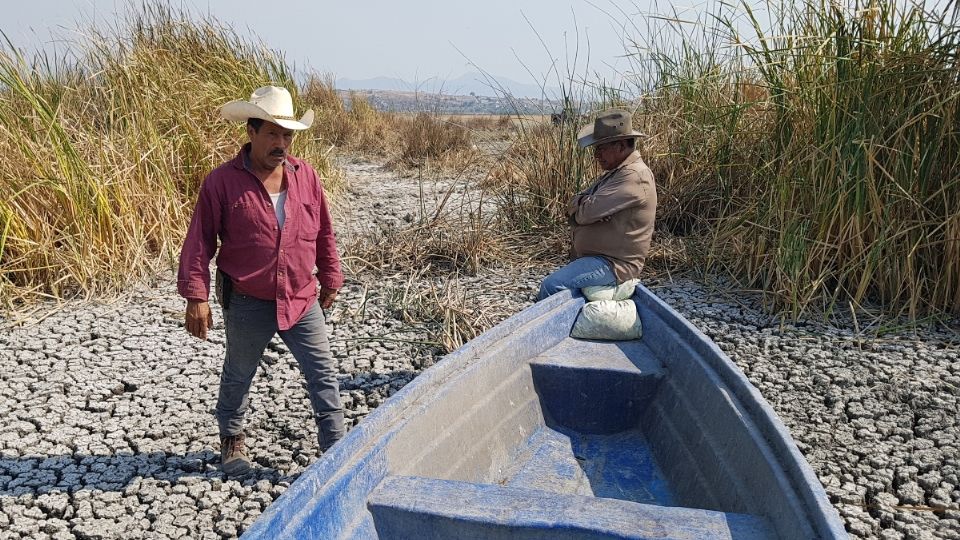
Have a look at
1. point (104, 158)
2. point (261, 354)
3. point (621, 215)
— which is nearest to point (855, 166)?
point (621, 215)

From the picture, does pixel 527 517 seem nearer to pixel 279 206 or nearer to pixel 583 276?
pixel 279 206

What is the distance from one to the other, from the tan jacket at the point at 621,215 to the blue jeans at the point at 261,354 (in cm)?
159

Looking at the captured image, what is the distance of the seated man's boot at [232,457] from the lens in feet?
8.83

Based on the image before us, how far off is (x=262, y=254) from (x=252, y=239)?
0.20 feet

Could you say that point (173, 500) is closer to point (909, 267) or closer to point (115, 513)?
point (115, 513)

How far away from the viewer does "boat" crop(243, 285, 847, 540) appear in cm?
177

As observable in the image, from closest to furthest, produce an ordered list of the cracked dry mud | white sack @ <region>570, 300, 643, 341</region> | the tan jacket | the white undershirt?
the white undershirt < the cracked dry mud < white sack @ <region>570, 300, 643, 341</region> < the tan jacket

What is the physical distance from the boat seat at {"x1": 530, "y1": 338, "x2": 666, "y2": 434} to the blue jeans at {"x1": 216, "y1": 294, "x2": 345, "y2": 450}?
0.92 m

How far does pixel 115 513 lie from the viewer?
8.09 ft

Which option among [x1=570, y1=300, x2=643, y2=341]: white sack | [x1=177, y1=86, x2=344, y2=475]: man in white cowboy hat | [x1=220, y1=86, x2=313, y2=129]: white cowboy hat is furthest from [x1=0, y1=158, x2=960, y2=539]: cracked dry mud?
[x1=220, y1=86, x2=313, y2=129]: white cowboy hat

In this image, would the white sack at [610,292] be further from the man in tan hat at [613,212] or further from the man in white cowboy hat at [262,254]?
the man in white cowboy hat at [262,254]

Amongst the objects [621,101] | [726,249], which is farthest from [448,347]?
→ [621,101]

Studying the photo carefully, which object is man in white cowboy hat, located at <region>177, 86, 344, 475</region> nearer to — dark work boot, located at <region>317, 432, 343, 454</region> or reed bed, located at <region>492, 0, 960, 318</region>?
dark work boot, located at <region>317, 432, 343, 454</region>

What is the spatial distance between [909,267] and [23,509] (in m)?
4.60
